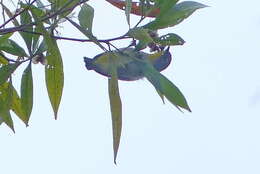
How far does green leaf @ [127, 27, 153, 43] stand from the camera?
3.36 ft

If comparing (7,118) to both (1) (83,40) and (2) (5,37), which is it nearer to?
(2) (5,37)

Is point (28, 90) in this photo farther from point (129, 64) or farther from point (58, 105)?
point (129, 64)

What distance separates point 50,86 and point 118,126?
22cm

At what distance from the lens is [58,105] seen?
1232 millimetres

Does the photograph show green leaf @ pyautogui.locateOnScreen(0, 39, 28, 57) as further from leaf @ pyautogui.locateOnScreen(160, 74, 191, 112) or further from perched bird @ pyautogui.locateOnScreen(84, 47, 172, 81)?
leaf @ pyautogui.locateOnScreen(160, 74, 191, 112)

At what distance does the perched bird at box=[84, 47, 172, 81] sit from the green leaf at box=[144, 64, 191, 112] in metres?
0.01

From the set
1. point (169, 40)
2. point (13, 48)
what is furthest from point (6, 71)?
point (169, 40)

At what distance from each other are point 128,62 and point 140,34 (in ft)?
0.28

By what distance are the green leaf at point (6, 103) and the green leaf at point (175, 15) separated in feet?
1.15

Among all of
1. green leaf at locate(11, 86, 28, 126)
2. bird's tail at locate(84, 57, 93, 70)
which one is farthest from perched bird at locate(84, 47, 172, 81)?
green leaf at locate(11, 86, 28, 126)

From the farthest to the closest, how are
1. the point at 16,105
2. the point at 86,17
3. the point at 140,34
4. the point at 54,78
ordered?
the point at 16,105
the point at 54,78
the point at 86,17
the point at 140,34

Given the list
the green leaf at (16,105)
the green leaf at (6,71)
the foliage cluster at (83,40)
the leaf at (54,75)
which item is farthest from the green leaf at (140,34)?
the green leaf at (16,105)

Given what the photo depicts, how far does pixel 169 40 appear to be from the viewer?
1.14 metres

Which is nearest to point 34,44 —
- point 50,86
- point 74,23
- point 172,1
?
point 50,86
